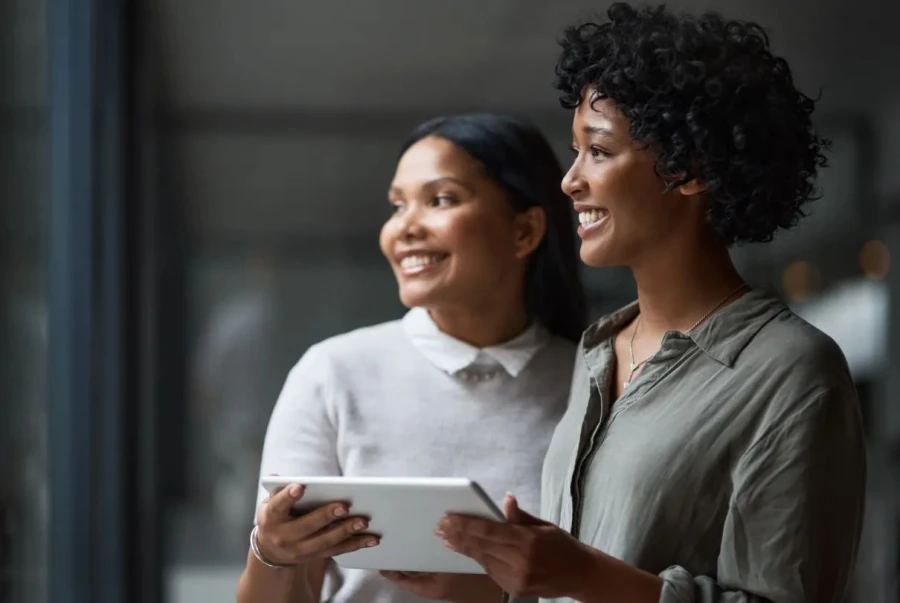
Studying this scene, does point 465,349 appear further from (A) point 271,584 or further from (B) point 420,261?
(A) point 271,584

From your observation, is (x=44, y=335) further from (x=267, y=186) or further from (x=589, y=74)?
(x=589, y=74)

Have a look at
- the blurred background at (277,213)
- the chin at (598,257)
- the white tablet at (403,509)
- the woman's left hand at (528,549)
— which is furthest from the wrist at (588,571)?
the blurred background at (277,213)

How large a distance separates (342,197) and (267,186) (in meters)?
0.20

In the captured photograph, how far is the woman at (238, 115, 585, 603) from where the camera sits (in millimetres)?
1790

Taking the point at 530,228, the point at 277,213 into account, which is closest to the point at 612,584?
the point at 530,228

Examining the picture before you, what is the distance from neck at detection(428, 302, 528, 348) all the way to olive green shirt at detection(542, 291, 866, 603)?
0.44 metres

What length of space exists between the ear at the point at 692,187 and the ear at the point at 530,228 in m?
0.46

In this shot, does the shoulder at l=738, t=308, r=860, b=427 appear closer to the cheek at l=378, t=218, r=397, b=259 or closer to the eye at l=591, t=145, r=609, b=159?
the eye at l=591, t=145, r=609, b=159

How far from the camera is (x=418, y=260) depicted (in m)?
1.85

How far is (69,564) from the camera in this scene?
8.34 feet

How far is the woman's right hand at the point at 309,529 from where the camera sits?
4.62 feet

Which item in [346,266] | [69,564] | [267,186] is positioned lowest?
[69,564]

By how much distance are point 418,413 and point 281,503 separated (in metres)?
0.44

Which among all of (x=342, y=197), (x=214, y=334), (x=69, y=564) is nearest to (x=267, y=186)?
(x=342, y=197)
